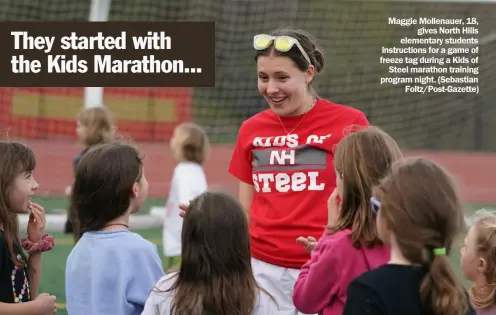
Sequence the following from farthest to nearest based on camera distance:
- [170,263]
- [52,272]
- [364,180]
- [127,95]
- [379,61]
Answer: [127,95] → [379,61] → [52,272] → [170,263] → [364,180]

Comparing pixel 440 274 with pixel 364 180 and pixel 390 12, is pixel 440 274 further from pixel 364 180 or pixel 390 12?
pixel 390 12

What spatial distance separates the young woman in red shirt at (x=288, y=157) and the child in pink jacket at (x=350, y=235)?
0.69 meters

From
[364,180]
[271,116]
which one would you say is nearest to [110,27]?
[271,116]

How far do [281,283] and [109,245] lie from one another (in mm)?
806

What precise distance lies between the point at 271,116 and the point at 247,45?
6750mm

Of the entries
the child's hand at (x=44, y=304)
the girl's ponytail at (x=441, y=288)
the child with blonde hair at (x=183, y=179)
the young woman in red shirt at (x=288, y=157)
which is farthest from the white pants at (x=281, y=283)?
the child with blonde hair at (x=183, y=179)

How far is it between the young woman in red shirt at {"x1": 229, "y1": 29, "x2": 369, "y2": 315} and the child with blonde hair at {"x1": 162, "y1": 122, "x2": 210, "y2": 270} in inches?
128

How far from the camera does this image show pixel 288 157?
3.59 metres

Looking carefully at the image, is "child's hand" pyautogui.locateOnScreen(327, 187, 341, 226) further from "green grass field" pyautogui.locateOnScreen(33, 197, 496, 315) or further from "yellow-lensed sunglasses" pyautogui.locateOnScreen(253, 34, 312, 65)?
"green grass field" pyautogui.locateOnScreen(33, 197, 496, 315)

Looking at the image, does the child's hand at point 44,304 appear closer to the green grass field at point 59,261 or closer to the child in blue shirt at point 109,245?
the child in blue shirt at point 109,245

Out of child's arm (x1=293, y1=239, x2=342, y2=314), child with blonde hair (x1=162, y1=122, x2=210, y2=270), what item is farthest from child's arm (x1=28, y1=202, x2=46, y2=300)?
child with blonde hair (x1=162, y1=122, x2=210, y2=270)

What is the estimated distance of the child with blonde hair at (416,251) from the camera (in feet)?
7.52

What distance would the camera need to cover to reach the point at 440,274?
2316mm

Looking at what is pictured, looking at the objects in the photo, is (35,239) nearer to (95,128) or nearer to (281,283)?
(281,283)
